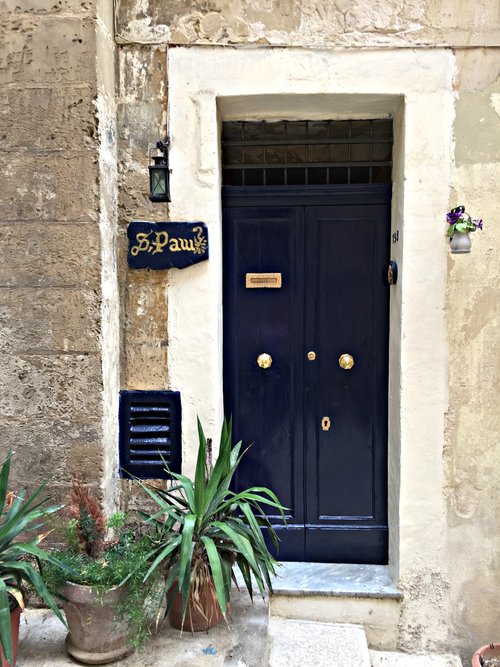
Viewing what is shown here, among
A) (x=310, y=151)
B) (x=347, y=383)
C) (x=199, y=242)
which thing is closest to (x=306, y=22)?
(x=310, y=151)

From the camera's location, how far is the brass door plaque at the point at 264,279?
12.1 feet

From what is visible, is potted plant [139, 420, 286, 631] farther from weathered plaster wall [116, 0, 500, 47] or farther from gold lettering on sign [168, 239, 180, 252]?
weathered plaster wall [116, 0, 500, 47]

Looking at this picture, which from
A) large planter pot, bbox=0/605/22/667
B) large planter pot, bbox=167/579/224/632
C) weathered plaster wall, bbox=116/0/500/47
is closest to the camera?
large planter pot, bbox=0/605/22/667

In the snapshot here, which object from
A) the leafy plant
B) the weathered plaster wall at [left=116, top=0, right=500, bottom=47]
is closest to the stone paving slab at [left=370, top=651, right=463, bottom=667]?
the leafy plant

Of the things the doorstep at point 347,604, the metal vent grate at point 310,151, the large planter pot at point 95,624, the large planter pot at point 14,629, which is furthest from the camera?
the metal vent grate at point 310,151

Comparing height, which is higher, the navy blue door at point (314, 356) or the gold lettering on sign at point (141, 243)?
the gold lettering on sign at point (141, 243)

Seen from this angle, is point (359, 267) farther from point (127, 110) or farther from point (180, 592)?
point (180, 592)

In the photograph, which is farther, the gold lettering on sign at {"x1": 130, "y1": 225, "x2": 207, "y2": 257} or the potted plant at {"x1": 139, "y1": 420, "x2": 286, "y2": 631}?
the gold lettering on sign at {"x1": 130, "y1": 225, "x2": 207, "y2": 257}

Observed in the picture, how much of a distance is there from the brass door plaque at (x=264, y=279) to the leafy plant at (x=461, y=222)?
1.04 m

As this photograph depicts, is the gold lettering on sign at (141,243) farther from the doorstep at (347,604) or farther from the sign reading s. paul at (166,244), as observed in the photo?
the doorstep at (347,604)

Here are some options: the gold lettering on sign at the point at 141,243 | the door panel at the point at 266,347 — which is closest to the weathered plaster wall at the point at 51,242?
the gold lettering on sign at the point at 141,243

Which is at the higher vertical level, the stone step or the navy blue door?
the navy blue door

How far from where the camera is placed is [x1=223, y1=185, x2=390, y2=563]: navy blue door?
12.1 feet

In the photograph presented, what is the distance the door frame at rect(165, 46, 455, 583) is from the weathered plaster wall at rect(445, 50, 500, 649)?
2.6 inches
